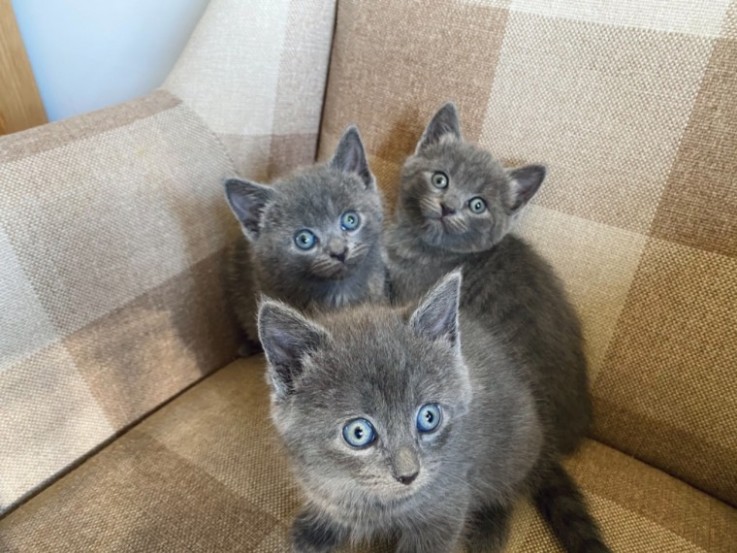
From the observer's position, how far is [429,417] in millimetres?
820

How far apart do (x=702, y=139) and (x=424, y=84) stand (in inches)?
22.0

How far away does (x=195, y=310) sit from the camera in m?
1.29

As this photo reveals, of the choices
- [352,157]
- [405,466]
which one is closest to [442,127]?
[352,157]

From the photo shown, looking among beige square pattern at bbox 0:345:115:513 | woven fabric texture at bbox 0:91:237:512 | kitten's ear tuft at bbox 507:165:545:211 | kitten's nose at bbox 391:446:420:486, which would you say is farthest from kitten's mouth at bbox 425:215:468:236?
beige square pattern at bbox 0:345:115:513

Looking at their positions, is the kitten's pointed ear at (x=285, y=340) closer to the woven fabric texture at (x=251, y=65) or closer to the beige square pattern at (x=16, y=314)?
the beige square pattern at (x=16, y=314)

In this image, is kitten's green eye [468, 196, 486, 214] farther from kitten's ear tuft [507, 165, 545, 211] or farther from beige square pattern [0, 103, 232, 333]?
beige square pattern [0, 103, 232, 333]

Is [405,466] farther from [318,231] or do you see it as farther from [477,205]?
[477,205]

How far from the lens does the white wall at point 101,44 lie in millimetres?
1638

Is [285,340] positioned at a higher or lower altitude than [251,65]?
lower

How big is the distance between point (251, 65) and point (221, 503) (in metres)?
0.93

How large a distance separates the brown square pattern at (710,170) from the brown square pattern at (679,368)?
0.12ft

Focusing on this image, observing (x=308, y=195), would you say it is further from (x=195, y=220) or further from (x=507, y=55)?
(x=507, y=55)

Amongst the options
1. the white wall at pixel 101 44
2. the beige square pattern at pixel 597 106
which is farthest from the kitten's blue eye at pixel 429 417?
the white wall at pixel 101 44

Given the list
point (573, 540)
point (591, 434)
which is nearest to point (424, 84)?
point (591, 434)
